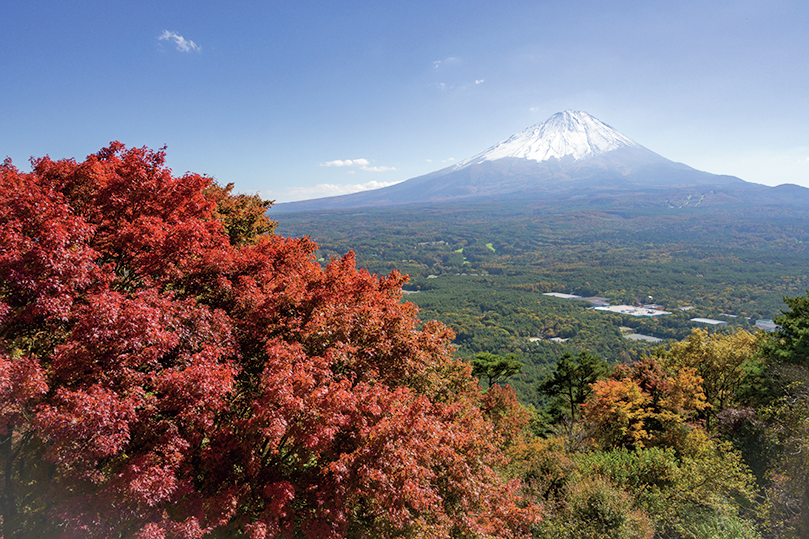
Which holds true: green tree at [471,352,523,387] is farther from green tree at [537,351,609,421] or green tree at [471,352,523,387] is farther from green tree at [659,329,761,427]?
green tree at [659,329,761,427]

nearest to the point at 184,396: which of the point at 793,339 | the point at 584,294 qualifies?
the point at 793,339

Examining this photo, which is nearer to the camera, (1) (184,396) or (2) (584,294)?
(1) (184,396)

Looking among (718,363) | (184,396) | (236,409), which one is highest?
(184,396)

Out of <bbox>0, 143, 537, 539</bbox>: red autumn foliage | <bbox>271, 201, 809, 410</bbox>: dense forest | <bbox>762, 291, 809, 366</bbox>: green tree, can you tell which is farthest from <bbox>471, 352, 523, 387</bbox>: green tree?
<bbox>271, 201, 809, 410</bbox>: dense forest

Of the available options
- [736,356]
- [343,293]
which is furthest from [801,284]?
[343,293]

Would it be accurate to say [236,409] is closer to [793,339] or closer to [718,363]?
[793,339]

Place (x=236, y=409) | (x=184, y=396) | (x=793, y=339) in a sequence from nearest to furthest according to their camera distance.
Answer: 1. (x=184, y=396)
2. (x=236, y=409)
3. (x=793, y=339)
